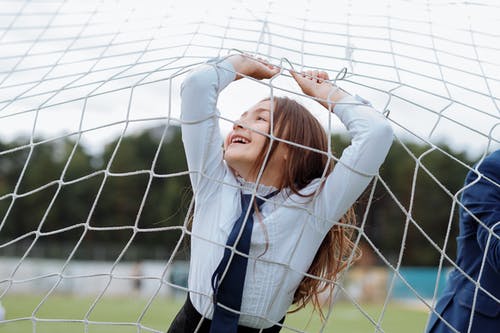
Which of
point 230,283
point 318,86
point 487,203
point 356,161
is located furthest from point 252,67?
point 487,203

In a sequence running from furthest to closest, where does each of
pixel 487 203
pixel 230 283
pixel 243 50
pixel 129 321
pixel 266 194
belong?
pixel 129 321
pixel 243 50
pixel 487 203
pixel 266 194
pixel 230 283

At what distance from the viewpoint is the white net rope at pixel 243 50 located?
80.0 inches

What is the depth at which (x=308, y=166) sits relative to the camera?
1765 mm

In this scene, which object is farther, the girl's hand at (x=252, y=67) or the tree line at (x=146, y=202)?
the tree line at (x=146, y=202)

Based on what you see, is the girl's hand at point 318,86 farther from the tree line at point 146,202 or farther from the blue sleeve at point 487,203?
the tree line at point 146,202

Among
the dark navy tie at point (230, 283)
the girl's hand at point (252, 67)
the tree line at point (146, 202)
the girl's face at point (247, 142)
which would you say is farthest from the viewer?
the tree line at point (146, 202)

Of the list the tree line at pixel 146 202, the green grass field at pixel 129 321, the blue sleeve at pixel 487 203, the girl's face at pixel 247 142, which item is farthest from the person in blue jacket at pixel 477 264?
the tree line at pixel 146 202

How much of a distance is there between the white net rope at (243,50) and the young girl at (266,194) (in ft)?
0.50

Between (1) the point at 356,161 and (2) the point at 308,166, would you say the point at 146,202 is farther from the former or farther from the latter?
(1) the point at 356,161

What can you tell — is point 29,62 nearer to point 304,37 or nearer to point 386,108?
point 304,37

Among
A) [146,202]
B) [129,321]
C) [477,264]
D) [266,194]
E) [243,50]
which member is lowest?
[146,202]

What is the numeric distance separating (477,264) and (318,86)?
61 cm

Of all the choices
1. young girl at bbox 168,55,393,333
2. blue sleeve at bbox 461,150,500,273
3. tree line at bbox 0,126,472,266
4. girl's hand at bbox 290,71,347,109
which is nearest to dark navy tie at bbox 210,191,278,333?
young girl at bbox 168,55,393,333

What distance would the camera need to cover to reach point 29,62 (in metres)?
2.65
